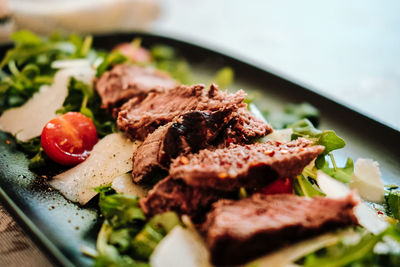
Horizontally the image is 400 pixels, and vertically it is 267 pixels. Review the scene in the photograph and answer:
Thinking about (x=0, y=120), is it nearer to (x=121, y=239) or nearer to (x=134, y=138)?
(x=134, y=138)

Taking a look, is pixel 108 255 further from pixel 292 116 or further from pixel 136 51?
pixel 136 51

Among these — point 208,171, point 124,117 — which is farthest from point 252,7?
point 208,171

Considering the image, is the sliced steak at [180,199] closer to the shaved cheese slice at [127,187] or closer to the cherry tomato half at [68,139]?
the shaved cheese slice at [127,187]

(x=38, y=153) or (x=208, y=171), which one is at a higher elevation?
(x=208, y=171)

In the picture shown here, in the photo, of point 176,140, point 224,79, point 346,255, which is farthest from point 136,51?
point 346,255

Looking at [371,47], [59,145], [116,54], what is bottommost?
[59,145]

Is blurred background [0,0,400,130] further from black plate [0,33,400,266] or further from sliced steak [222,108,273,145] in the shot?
sliced steak [222,108,273,145]
